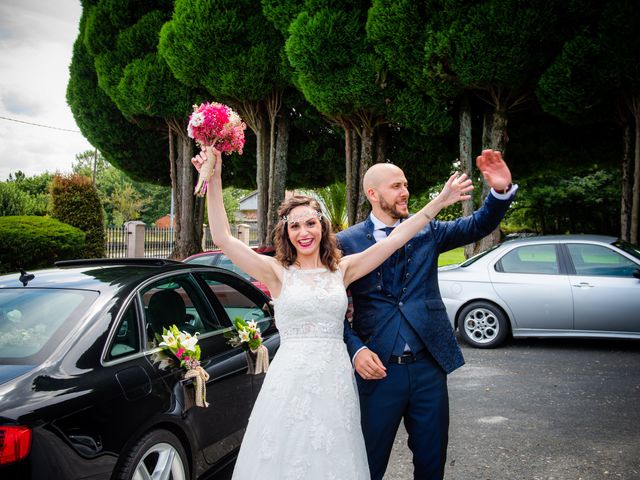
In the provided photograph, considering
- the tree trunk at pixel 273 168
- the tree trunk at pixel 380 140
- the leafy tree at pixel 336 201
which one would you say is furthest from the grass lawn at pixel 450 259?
the tree trunk at pixel 273 168

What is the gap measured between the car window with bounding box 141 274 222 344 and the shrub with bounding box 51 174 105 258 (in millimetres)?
18677

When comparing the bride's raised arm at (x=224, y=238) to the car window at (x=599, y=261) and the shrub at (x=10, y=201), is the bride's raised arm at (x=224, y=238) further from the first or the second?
the shrub at (x=10, y=201)

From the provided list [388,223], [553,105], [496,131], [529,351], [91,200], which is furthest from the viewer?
[91,200]

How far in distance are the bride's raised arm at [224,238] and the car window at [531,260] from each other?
20.1ft

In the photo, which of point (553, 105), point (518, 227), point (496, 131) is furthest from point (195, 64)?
point (518, 227)

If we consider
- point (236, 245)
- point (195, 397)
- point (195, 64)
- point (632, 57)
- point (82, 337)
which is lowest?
point (195, 397)

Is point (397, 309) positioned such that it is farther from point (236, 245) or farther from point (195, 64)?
point (195, 64)

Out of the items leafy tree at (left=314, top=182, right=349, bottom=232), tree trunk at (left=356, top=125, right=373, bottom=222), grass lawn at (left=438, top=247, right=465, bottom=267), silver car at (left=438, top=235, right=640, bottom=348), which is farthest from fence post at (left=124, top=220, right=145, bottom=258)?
silver car at (left=438, top=235, right=640, bottom=348)

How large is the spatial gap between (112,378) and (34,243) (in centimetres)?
1617

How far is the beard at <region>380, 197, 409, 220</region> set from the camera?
289 centimetres

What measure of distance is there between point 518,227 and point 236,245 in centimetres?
4209

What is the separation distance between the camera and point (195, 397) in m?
3.24

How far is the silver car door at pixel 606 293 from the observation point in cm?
740

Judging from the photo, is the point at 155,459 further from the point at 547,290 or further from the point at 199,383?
the point at 547,290
